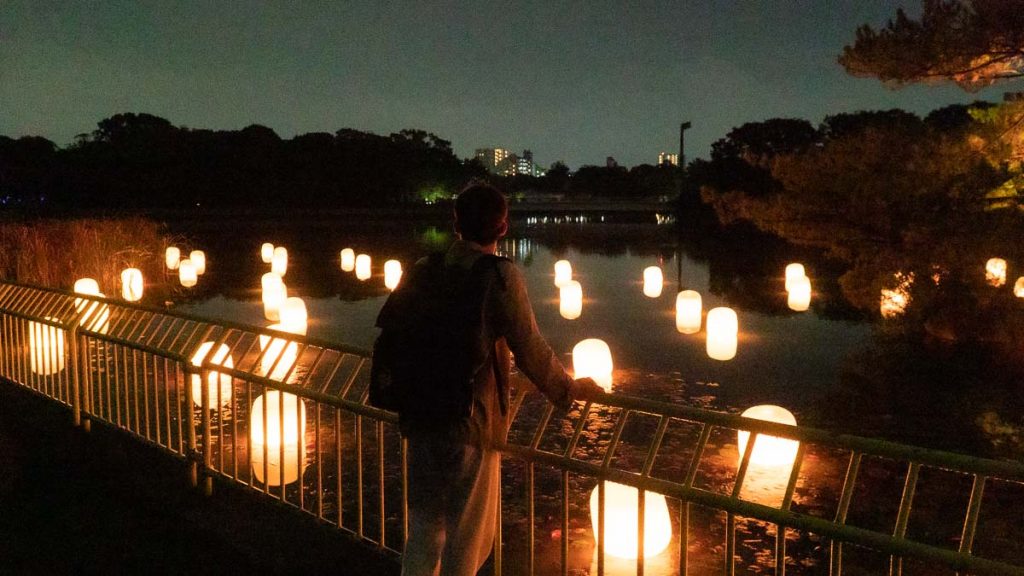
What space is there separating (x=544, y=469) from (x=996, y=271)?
8.41 metres

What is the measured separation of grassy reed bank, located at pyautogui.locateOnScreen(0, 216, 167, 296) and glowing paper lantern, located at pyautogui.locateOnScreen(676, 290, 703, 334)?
1062 cm

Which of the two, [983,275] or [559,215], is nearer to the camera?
[983,275]

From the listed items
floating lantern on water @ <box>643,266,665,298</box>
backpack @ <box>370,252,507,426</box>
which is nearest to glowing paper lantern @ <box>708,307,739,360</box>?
floating lantern on water @ <box>643,266,665,298</box>

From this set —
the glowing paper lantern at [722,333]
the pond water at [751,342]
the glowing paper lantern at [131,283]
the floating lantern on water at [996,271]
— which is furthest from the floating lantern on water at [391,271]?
the floating lantern on water at [996,271]

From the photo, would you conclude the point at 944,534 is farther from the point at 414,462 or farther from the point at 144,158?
the point at 144,158

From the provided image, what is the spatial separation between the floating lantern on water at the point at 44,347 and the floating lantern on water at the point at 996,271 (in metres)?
11.5

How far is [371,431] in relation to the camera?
9117mm

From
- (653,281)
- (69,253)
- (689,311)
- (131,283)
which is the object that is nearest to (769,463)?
(689,311)

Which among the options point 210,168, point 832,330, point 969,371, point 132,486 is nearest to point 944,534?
point 132,486

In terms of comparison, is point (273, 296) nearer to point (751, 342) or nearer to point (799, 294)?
point (751, 342)

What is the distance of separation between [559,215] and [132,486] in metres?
88.3

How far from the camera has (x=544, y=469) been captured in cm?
819

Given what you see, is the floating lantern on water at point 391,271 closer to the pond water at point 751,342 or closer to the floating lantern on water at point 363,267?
the pond water at point 751,342

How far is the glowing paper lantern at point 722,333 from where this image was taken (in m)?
12.3
